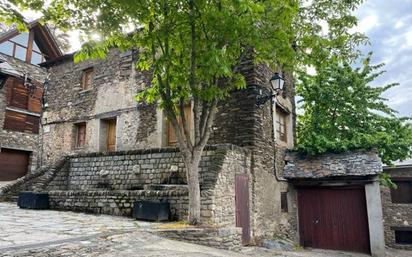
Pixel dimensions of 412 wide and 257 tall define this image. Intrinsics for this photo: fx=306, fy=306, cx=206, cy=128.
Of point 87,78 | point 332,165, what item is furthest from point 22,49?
point 332,165

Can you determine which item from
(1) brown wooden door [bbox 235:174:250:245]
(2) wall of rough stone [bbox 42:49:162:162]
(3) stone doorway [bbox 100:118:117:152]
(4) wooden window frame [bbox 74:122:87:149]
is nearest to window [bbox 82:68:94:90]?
(2) wall of rough stone [bbox 42:49:162:162]

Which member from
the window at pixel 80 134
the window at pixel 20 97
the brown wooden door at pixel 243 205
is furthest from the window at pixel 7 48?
the brown wooden door at pixel 243 205

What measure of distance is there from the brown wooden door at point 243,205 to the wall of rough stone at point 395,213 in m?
8.59

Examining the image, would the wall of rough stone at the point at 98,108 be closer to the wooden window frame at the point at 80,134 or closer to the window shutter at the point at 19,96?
the wooden window frame at the point at 80,134

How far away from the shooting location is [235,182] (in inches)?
307

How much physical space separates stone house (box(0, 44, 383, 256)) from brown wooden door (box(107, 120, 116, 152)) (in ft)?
0.13

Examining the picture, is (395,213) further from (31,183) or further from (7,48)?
(7,48)

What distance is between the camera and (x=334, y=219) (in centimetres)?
1026

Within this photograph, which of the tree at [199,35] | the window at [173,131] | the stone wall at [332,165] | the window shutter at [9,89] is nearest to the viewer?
the tree at [199,35]

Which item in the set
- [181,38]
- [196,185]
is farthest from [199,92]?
[196,185]

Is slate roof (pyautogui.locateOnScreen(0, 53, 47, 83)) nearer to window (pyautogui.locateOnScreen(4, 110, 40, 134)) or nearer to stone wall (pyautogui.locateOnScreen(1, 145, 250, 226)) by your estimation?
window (pyautogui.locateOnScreen(4, 110, 40, 134))

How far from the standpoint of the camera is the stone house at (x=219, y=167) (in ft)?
25.7

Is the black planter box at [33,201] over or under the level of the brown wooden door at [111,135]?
under

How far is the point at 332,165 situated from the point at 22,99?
619 inches
